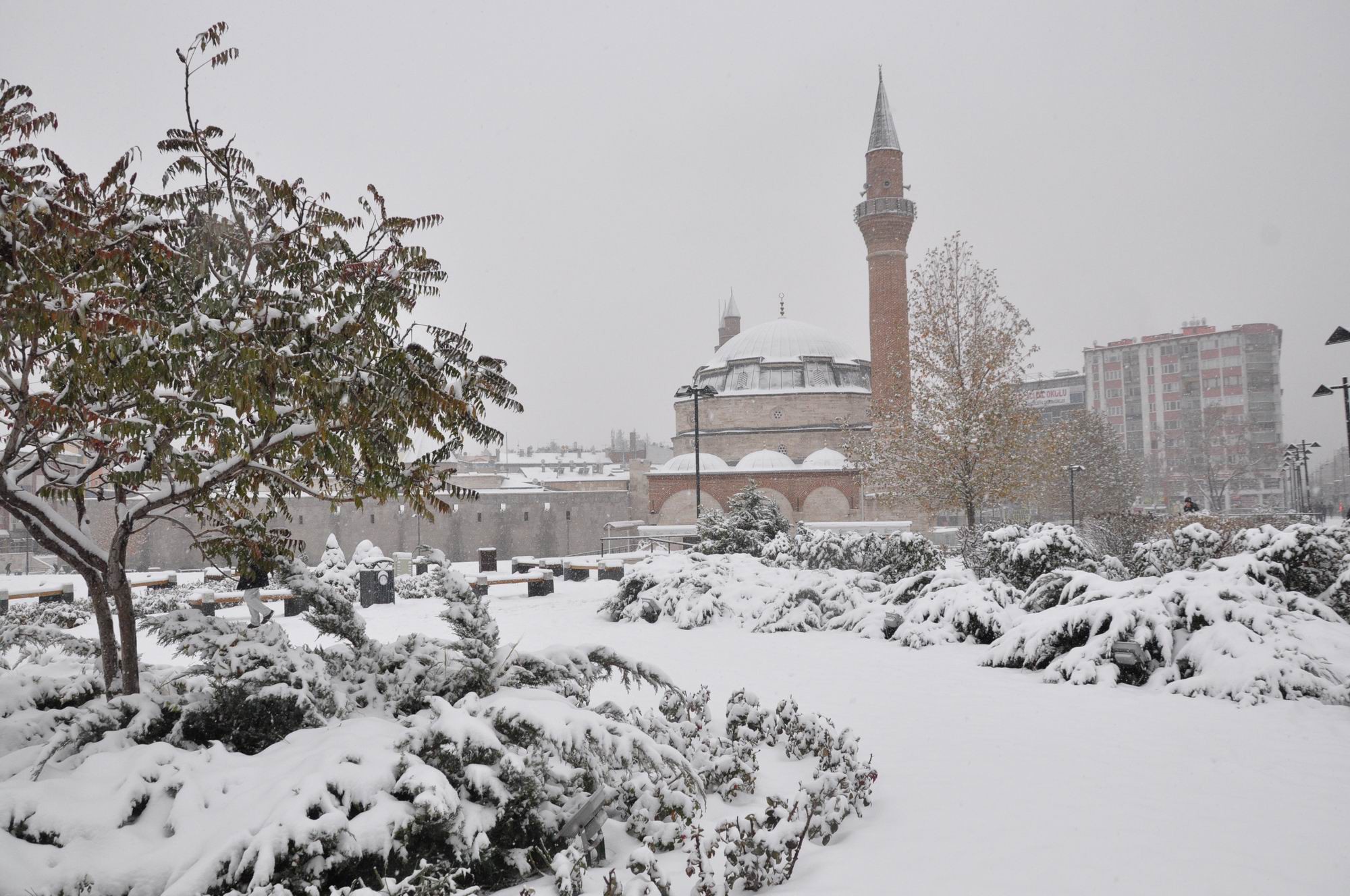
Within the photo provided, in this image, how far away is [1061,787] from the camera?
4633 millimetres

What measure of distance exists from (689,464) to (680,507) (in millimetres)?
2137

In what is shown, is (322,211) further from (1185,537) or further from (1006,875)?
(1185,537)

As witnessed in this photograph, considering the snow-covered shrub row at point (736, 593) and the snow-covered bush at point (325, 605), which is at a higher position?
the snow-covered bush at point (325, 605)

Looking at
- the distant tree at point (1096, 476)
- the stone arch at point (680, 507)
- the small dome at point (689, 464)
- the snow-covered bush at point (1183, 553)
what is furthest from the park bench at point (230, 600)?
the distant tree at point (1096, 476)

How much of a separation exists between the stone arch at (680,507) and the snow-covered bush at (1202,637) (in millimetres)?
28729

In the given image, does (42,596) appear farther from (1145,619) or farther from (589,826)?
(1145,619)

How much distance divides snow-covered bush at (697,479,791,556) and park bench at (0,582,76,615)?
11454 mm

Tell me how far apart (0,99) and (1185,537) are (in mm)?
12170

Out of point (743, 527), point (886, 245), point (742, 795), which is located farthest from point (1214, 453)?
point (742, 795)

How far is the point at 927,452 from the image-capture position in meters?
18.5

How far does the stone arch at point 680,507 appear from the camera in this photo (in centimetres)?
3709

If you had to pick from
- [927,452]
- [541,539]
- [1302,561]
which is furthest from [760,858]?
[541,539]

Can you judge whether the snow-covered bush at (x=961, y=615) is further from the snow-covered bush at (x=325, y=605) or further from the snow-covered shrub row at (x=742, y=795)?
the snow-covered bush at (x=325, y=605)

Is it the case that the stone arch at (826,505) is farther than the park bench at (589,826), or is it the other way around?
the stone arch at (826,505)
